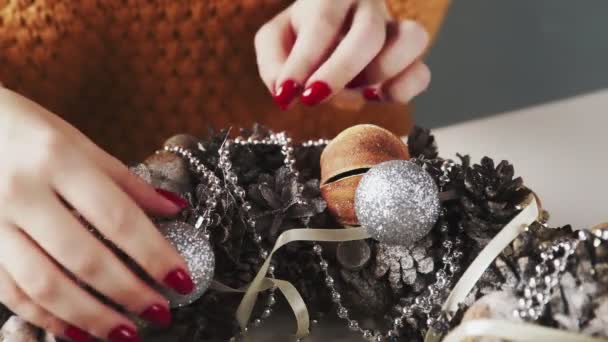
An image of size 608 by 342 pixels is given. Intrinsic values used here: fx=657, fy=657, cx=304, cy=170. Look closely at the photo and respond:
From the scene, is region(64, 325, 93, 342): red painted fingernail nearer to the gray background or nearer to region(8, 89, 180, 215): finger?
region(8, 89, 180, 215): finger

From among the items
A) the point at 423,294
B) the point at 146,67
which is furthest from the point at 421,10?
the point at 423,294

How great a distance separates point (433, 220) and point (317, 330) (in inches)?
4.2

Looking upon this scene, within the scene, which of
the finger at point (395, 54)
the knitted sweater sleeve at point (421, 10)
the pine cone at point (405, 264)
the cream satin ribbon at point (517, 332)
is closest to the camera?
the cream satin ribbon at point (517, 332)

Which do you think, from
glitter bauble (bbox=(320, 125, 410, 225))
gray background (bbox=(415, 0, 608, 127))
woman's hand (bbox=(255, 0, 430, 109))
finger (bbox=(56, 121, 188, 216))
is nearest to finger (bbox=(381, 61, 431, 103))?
woman's hand (bbox=(255, 0, 430, 109))

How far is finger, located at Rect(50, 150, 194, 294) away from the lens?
1.11ft

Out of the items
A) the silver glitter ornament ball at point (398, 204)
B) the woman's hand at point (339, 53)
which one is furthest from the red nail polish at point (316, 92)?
the silver glitter ornament ball at point (398, 204)

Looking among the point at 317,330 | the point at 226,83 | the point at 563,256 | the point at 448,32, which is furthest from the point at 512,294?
the point at 448,32

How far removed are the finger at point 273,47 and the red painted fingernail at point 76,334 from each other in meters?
0.23

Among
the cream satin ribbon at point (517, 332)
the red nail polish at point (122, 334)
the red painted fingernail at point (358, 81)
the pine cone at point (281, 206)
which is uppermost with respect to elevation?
the red painted fingernail at point (358, 81)

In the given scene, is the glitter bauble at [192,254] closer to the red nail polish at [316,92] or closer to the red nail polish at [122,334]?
the red nail polish at [122,334]

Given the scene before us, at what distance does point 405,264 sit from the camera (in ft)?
1.28

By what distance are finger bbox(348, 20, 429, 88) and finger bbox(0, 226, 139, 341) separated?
0.29 metres

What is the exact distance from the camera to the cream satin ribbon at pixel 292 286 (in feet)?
1.27

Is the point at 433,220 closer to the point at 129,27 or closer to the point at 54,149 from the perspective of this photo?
the point at 54,149
